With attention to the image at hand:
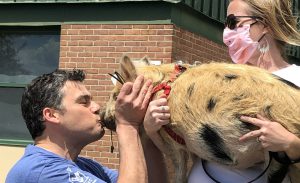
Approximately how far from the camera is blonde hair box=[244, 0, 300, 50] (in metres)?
2.59

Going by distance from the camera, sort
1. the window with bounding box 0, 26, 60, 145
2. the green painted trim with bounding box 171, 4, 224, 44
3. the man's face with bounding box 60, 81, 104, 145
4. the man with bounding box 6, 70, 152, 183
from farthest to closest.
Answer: the window with bounding box 0, 26, 60, 145 < the green painted trim with bounding box 171, 4, 224, 44 < the man's face with bounding box 60, 81, 104, 145 < the man with bounding box 6, 70, 152, 183

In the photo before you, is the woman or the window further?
the window

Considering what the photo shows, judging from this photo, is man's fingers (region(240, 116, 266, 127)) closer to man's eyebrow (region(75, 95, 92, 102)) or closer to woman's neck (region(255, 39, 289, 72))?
woman's neck (region(255, 39, 289, 72))

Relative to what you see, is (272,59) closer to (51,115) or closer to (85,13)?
(51,115)

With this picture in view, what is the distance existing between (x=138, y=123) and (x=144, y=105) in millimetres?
114

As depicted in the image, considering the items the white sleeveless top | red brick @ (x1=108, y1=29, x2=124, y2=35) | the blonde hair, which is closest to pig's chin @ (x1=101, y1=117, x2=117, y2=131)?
the white sleeveless top

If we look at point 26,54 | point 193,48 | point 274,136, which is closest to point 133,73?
point 274,136

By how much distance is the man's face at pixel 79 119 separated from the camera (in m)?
2.86

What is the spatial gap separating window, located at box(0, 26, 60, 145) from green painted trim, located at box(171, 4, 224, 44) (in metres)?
1.81

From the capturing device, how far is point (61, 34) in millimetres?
7715

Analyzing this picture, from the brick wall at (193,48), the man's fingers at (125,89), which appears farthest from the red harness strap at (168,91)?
the brick wall at (193,48)

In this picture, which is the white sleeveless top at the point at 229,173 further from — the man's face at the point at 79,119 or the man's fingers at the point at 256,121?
the man's face at the point at 79,119

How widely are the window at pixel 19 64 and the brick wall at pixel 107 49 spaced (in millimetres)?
431

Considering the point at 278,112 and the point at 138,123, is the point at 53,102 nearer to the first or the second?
the point at 138,123
